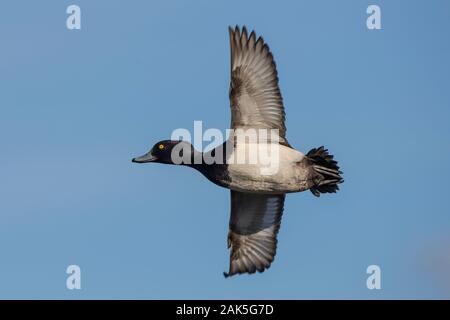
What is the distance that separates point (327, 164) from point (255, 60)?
2001 mm

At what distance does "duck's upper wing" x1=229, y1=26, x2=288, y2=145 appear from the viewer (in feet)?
63.8

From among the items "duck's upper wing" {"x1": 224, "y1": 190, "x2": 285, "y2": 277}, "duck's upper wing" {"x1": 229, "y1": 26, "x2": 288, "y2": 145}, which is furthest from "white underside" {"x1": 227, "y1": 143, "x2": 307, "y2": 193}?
"duck's upper wing" {"x1": 224, "y1": 190, "x2": 285, "y2": 277}

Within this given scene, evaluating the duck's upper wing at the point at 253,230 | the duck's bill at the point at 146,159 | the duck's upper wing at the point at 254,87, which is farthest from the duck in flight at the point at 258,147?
the duck's upper wing at the point at 253,230

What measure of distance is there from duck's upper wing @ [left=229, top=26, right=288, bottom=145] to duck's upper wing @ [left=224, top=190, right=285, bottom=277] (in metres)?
1.59

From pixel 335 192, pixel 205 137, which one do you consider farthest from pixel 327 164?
pixel 205 137

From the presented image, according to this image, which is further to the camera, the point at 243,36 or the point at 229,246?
the point at 229,246

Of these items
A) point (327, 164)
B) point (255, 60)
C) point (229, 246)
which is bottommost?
point (229, 246)

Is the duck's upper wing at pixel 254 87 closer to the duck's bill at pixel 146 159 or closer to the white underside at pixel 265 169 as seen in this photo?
the white underside at pixel 265 169

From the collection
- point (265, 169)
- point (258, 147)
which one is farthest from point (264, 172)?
point (258, 147)

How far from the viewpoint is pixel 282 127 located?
774 inches

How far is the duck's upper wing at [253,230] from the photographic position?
20.8 m

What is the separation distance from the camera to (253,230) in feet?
68.8

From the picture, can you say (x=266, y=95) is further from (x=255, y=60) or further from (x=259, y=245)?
(x=259, y=245)

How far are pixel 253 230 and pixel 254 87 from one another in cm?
277
